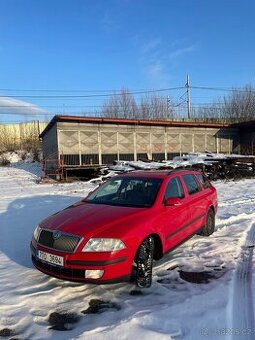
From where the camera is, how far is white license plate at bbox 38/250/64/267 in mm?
5180

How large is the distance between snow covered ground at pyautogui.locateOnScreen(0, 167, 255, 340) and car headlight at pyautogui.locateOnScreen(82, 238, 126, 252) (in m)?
0.64

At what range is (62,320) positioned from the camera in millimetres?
4531

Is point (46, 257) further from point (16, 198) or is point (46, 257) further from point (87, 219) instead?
point (16, 198)

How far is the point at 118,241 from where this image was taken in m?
5.18

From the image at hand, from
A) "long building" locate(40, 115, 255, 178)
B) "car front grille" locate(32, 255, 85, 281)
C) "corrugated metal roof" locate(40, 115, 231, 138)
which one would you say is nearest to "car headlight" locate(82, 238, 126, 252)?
"car front grille" locate(32, 255, 85, 281)

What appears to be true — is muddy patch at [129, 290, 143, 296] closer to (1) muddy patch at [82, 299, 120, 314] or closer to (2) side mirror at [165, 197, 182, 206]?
(1) muddy patch at [82, 299, 120, 314]

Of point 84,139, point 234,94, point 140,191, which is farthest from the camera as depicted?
point 234,94

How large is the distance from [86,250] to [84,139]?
20.5 m

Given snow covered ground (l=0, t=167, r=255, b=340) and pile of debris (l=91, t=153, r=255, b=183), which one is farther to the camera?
pile of debris (l=91, t=153, r=255, b=183)

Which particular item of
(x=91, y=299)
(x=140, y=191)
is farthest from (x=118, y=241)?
(x=140, y=191)

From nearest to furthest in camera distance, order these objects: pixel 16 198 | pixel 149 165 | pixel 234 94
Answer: pixel 16 198 → pixel 149 165 → pixel 234 94

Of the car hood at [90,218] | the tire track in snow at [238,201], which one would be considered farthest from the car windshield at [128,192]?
the tire track in snow at [238,201]

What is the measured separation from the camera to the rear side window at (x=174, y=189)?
6751 millimetres

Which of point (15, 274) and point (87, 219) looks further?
point (15, 274)
